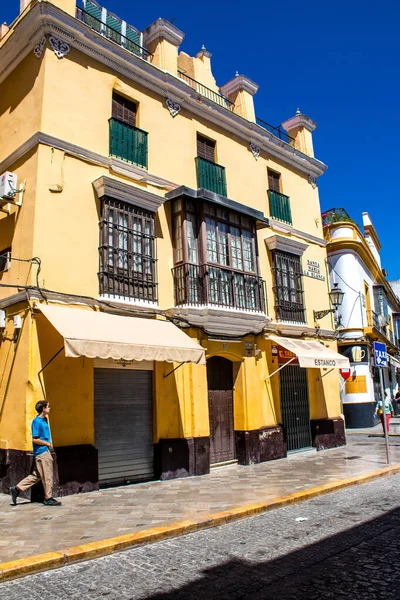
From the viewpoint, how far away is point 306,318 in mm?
15516

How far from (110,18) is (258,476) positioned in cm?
1144

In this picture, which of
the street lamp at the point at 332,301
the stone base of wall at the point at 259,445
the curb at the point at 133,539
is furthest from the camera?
the street lamp at the point at 332,301

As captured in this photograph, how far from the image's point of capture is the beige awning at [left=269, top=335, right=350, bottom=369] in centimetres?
1291

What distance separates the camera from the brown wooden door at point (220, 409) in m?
12.4

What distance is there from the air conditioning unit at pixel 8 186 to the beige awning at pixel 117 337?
2.37m

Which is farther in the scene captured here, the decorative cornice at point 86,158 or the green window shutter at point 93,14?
the green window shutter at point 93,14

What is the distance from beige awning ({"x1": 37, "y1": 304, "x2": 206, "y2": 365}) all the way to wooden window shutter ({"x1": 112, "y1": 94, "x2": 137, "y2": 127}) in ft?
15.8

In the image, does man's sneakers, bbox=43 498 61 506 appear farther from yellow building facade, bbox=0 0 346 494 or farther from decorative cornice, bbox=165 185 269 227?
decorative cornice, bbox=165 185 269 227

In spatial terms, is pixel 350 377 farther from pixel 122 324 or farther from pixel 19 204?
pixel 19 204

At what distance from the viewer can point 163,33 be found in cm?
1280

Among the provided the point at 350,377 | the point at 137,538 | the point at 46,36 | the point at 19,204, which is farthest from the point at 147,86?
the point at 350,377

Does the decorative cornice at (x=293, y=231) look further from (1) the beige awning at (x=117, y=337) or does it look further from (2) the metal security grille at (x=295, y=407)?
(1) the beige awning at (x=117, y=337)

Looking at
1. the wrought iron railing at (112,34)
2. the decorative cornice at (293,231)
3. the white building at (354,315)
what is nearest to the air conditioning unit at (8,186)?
the wrought iron railing at (112,34)

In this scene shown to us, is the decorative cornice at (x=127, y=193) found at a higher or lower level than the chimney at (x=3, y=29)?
lower
